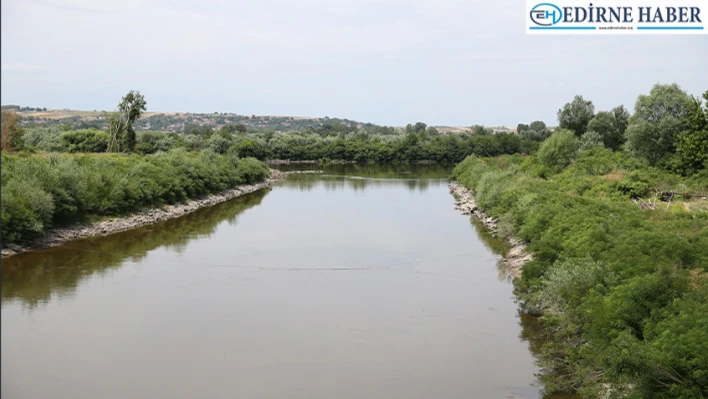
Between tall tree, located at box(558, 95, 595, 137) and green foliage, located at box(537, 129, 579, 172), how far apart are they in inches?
480

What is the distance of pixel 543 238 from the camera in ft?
55.4

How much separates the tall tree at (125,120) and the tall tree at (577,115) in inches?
1285

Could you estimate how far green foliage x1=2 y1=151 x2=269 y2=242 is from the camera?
21.8 metres

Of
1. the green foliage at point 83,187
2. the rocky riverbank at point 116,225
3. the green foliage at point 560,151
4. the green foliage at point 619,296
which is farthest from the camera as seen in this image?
the green foliage at point 560,151

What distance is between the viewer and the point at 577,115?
50.9m

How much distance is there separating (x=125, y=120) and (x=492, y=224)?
32.7m

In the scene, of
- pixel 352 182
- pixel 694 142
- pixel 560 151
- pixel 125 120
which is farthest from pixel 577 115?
pixel 125 120

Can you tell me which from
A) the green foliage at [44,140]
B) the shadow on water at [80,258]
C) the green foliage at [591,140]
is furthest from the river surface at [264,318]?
the green foliage at [44,140]

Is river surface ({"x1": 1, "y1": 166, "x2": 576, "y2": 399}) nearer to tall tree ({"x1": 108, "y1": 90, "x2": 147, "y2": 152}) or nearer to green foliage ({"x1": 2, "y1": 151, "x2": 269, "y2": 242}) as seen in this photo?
green foliage ({"x1": 2, "y1": 151, "x2": 269, "y2": 242})

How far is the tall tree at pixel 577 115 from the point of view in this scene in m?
50.8

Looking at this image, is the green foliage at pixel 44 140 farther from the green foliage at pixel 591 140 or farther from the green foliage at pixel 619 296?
the green foliage at pixel 619 296

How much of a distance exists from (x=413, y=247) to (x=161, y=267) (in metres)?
9.29

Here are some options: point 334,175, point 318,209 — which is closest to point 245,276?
point 318,209

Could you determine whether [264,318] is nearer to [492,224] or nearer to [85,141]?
[492,224]
